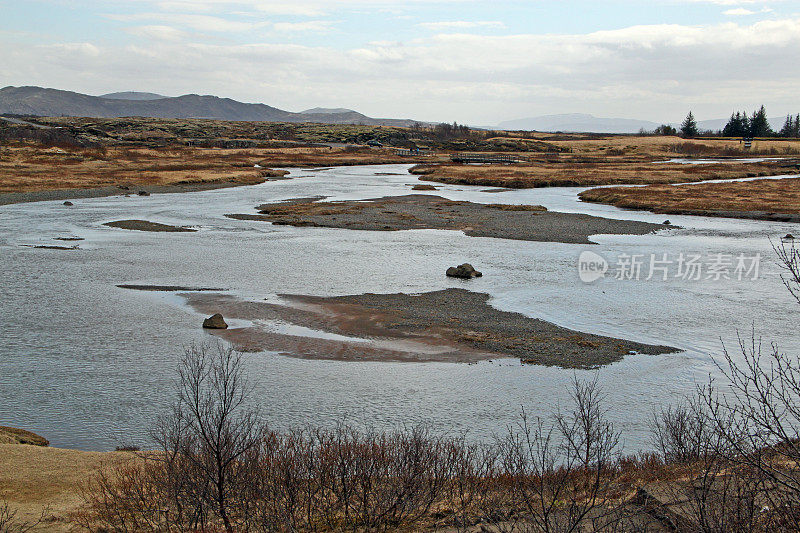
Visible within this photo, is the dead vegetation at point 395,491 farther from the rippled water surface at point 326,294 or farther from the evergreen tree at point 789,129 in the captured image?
the evergreen tree at point 789,129

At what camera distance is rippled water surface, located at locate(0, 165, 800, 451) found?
14055 millimetres

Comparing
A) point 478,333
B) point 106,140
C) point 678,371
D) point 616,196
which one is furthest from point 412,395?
point 106,140

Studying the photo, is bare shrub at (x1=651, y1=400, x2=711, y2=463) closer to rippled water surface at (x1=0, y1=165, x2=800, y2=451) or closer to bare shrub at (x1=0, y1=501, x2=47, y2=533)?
rippled water surface at (x1=0, y1=165, x2=800, y2=451)

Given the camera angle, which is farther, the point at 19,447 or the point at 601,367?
the point at 601,367

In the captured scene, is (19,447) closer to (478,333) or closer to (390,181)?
(478,333)

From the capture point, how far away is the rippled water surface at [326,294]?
1405 centimetres

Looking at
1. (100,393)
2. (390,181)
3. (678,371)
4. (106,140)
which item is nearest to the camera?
(100,393)

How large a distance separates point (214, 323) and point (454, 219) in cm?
2667

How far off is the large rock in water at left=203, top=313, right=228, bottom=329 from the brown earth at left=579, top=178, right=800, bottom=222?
39.0 m

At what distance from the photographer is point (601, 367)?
16625 millimetres

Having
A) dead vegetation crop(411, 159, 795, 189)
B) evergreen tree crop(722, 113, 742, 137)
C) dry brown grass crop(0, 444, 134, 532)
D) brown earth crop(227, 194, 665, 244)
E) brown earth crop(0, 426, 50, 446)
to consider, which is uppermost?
evergreen tree crop(722, 113, 742, 137)

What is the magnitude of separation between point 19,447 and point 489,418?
8.69 metres

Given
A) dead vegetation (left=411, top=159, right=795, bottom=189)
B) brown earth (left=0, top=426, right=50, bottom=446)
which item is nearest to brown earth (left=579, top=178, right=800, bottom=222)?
dead vegetation (left=411, top=159, right=795, bottom=189)

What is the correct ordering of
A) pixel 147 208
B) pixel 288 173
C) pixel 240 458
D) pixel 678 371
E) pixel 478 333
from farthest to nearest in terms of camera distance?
pixel 288 173, pixel 147 208, pixel 478 333, pixel 678 371, pixel 240 458
